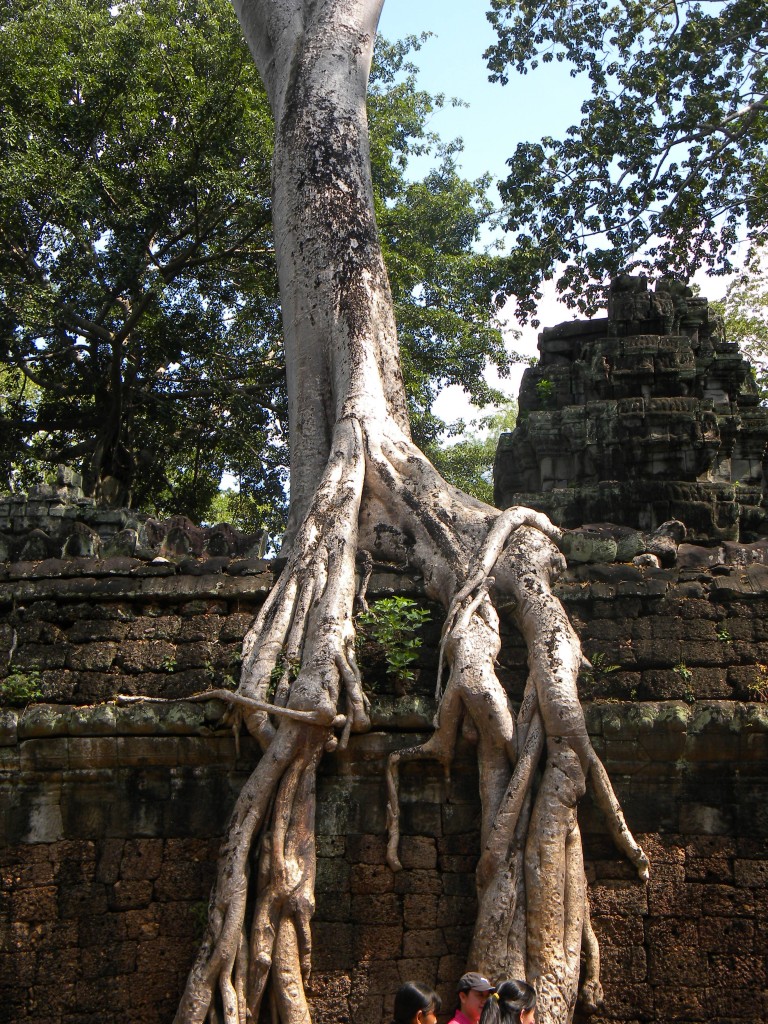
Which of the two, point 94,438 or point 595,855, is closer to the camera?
point 595,855

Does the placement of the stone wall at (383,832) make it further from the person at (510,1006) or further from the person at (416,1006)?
Result: the person at (416,1006)

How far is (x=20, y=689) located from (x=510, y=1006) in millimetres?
2683

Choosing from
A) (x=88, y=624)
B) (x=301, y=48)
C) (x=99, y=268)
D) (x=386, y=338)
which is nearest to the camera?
(x=88, y=624)

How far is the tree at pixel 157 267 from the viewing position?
36.1ft

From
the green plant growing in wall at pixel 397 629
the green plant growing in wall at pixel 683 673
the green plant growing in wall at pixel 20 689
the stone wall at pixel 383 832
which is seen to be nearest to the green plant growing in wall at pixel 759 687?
the stone wall at pixel 383 832

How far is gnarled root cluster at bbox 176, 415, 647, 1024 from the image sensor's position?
4301 mm

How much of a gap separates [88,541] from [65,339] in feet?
22.1

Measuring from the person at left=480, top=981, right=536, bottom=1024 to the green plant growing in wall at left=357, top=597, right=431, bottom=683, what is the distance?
1599 millimetres

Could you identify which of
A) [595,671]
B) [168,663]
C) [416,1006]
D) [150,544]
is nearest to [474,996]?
[416,1006]

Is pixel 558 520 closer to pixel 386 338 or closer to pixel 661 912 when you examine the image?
pixel 386 338

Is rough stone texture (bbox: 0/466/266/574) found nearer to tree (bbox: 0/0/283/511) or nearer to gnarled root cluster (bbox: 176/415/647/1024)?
gnarled root cluster (bbox: 176/415/647/1024)

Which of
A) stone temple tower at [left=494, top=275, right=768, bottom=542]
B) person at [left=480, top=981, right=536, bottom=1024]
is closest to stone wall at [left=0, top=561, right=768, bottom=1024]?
person at [left=480, top=981, right=536, bottom=1024]

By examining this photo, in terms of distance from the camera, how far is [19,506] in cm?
832

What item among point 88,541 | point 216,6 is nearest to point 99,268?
point 216,6
